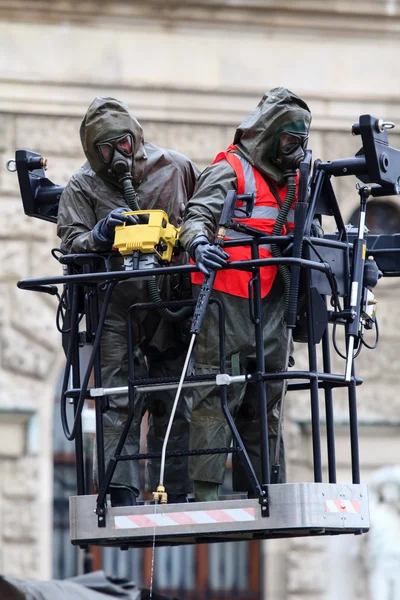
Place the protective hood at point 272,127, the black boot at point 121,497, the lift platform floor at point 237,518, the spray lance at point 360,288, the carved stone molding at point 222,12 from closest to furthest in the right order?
the lift platform floor at point 237,518
the spray lance at point 360,288
the protective hood at point 272,127
the black boot at point 121,497
the carved stone molding at point 222,12

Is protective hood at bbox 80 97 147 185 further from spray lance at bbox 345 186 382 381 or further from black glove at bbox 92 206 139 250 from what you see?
spray lance at bbox 345 186 382 381

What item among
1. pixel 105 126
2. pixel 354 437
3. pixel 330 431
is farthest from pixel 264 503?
pixel 105 126

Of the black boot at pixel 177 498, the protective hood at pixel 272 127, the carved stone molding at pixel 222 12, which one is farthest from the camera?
the carved stone molding at pixel 222 12

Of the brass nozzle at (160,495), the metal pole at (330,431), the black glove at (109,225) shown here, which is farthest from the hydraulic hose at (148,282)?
the brass nozzle at (160,495)

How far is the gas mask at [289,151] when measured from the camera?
775 centimetres

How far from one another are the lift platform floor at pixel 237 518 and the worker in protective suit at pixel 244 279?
29 centimetres

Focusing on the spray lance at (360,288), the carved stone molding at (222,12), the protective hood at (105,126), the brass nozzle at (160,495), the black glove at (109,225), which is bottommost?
the brass nozzle at (160,495)

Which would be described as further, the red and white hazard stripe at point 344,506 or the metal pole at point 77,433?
the metal pole at point 77,433

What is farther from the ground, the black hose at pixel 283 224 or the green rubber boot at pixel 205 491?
the black hose at pixel 283 224

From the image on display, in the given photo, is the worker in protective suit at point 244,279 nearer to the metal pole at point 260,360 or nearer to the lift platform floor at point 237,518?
the metal pole at point 260,360

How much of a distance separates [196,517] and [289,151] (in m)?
1.62

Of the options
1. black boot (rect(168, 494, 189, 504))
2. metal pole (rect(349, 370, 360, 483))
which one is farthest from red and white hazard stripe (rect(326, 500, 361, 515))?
black boot (rect(168, 494, 189, 504))

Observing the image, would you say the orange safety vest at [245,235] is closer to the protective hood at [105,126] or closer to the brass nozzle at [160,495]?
the protective hood at [105,126]

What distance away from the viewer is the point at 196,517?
734cm
